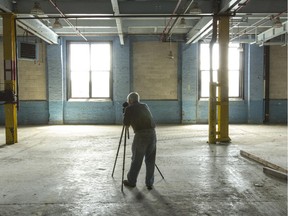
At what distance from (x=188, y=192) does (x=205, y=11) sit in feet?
20.6

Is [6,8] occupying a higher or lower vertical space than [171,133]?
higher

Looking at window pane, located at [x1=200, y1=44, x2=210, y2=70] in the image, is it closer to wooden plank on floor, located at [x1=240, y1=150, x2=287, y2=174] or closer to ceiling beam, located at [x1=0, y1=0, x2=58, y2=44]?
ceiling beam, located at [x1=0, y1=0, x2=58, y2=44]

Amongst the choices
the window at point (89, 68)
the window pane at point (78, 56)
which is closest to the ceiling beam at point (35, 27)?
the window pane at point (78, 56)

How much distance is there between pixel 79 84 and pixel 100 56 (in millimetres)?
1661

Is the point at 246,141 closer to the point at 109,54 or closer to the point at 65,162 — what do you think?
the point at 65,162

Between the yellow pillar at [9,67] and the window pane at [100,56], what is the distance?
619 cm

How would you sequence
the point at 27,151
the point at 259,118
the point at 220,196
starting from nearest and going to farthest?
1. the point at 220,196
2. the point at 27,151
3. the point at 259,118

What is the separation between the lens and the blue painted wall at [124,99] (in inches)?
600

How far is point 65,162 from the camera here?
7.02 metres

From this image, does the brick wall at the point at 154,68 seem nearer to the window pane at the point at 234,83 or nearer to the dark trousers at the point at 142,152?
the window pane at the point at 234,83

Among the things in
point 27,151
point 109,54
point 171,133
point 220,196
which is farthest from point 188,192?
point 109,54

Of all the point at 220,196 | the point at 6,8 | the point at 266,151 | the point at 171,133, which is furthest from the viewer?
the point at 171,133

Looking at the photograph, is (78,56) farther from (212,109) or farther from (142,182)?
(142,182)

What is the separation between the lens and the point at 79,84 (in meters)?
15.7
